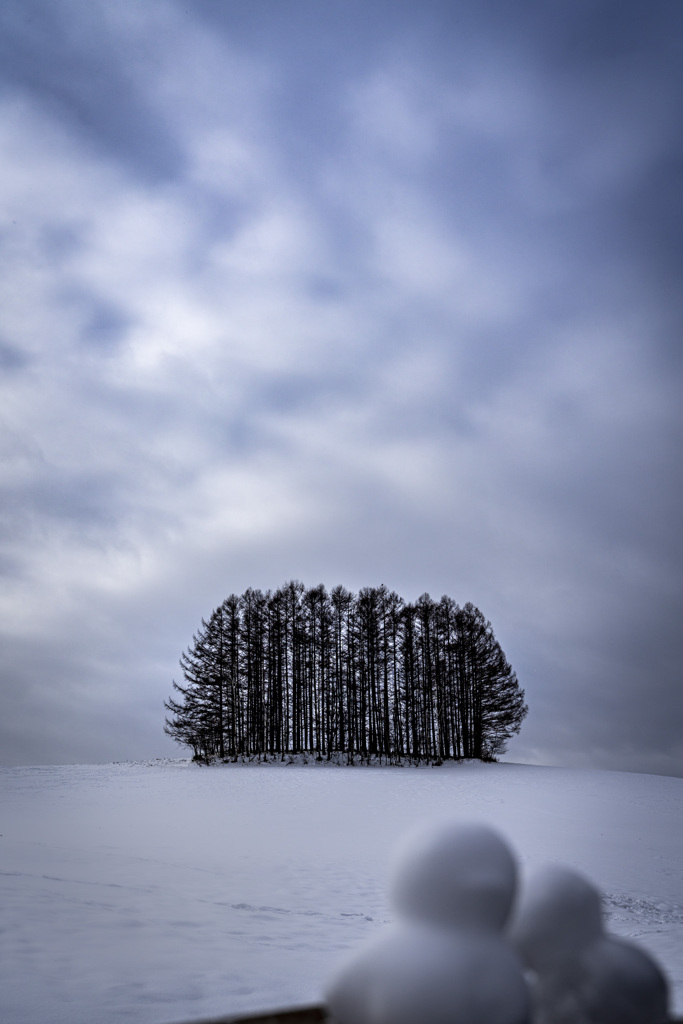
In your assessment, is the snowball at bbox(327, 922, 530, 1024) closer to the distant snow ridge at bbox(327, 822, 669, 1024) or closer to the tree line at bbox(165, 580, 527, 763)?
the distant snow ridge at bbox(327, 822, 669, 1024)

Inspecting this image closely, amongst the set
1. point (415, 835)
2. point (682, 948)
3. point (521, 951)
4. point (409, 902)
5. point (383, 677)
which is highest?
point (383, 677)

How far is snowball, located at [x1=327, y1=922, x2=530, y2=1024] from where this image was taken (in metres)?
1.64

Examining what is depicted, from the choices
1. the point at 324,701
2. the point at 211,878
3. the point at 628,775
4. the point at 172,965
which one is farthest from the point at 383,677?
A: the point at 172,965

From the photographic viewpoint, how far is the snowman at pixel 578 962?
1.89m

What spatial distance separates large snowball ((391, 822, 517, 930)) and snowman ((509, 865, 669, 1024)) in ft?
0.82

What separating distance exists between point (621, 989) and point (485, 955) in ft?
1.49

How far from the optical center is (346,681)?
29.8 m

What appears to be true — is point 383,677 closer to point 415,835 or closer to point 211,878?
point 211,878

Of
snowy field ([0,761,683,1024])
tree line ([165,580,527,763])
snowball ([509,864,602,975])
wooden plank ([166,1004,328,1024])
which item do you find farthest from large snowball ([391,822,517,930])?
tree line ([165,580,527,763])

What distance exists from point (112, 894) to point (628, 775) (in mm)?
22240

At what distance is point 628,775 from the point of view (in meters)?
26.1

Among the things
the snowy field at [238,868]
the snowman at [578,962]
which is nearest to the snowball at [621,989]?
the snowman at [578,962]

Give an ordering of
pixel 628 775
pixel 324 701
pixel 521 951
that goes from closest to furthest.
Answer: pixel 521 951, pixel 628 775, pixel 324 701

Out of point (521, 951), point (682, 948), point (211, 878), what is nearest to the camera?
point (521, 951)
